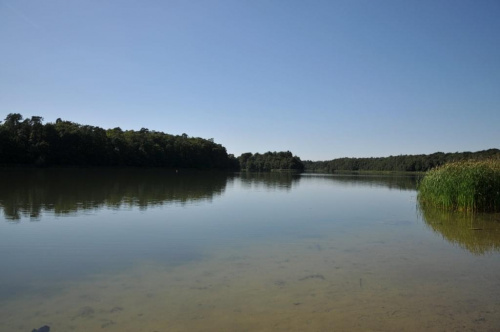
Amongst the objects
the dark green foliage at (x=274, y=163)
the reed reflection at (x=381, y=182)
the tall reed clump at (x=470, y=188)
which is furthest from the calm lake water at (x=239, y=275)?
the dark green foliage at (x=274, y=163)

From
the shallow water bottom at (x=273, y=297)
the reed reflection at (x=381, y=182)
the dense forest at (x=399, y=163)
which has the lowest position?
the shallow water bottom at (x=273, y=297)

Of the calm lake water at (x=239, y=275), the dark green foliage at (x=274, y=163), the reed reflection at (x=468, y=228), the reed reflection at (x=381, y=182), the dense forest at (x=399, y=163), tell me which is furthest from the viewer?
the dark green foliage at (x=274, y=163)

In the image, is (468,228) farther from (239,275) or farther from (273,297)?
(273,297)

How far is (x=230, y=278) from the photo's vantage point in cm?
733

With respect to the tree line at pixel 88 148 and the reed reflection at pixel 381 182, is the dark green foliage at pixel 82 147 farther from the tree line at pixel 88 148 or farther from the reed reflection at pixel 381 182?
the reed reflection at pixel 381 182

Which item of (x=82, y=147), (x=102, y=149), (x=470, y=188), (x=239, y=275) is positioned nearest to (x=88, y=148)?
(x=82, y=147)

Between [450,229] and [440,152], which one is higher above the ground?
[440,152]

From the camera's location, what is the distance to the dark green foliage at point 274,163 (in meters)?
169

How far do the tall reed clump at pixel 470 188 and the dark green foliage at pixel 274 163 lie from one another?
476 feet

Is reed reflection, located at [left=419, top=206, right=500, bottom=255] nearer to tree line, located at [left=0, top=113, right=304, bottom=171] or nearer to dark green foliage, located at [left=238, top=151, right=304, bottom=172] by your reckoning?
tree line, located at [left=0, top=113, right=304, bottom=171]

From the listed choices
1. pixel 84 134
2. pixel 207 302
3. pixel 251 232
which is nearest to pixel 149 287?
pixel 207 302

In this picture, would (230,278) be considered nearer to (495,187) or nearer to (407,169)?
(495,187)

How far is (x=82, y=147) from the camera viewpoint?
70875mm

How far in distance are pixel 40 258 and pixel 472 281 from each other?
9352 mm
